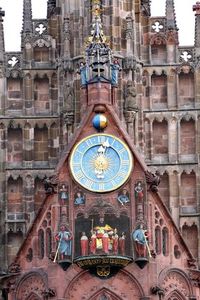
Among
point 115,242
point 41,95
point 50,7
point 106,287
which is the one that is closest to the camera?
point 115,242

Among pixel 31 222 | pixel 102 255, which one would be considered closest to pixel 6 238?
pixel 31 222

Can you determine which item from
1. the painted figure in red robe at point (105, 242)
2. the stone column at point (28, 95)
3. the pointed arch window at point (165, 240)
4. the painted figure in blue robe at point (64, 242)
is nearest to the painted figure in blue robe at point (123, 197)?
the painted figure in red robe at point (105, 242)

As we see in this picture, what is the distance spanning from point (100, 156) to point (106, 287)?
4078 millimetres

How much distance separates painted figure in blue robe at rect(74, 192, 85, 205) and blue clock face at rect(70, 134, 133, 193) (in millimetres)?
302

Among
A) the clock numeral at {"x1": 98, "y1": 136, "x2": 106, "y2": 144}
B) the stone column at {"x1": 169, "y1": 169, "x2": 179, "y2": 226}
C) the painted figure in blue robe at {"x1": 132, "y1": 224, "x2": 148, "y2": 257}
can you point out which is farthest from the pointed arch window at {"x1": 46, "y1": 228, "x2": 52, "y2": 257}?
the stone column at {"x1": 169, "y1": 169, "x2": 179, "y2": 226}

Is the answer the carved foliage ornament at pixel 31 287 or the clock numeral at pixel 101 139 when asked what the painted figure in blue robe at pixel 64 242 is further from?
the clock numeral at pixel 101 139

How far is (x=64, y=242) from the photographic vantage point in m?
54.7

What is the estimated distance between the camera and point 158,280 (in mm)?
54938

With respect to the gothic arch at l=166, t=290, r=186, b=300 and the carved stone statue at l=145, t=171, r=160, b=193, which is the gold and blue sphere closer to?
the carved stone statue at l=145, t=171, r=160, b=193

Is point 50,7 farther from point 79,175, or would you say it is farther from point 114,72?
point 79,175

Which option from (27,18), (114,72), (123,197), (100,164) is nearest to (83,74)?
(114,72)

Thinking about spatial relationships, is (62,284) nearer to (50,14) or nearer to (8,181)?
(8,181)

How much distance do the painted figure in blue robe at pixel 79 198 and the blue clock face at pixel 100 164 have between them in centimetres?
30

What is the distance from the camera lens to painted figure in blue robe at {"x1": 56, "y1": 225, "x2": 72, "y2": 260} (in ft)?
179
